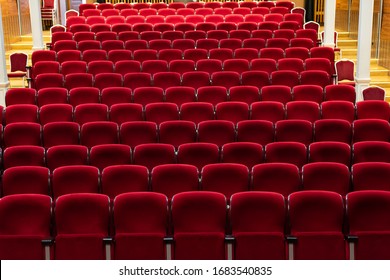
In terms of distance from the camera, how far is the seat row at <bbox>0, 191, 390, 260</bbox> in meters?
4.46

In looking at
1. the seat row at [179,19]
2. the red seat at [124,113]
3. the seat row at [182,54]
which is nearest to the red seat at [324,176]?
the red seat at [124,113]

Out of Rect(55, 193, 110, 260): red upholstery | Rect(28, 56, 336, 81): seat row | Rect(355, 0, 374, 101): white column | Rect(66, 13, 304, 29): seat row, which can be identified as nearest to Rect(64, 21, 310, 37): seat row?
Rect(66, 13, 304, 29): seat row

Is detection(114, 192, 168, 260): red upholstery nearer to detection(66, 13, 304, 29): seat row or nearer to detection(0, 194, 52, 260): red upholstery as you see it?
detection(0, 194, 52, 260): red upholstery

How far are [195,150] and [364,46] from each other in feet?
13.1

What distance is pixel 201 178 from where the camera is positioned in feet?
17.3

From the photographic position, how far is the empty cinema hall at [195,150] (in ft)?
14.7

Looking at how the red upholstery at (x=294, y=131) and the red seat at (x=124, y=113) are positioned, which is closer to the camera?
the red upholstery at (x=294, y=131)

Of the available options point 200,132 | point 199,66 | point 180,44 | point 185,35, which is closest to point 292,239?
point 200,132

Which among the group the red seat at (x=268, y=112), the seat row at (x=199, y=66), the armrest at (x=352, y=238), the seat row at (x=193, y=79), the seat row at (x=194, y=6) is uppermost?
the seat row at (x=194, y=6)

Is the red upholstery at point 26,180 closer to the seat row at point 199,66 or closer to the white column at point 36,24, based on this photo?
the seat row at point 199,66

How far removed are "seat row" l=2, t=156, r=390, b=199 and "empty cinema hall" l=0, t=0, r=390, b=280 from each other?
0.04ft

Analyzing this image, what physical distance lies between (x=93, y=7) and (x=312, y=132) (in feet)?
25.0

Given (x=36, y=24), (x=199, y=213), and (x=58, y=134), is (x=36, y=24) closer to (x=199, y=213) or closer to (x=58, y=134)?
(x=58, y=134)

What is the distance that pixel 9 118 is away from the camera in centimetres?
697
